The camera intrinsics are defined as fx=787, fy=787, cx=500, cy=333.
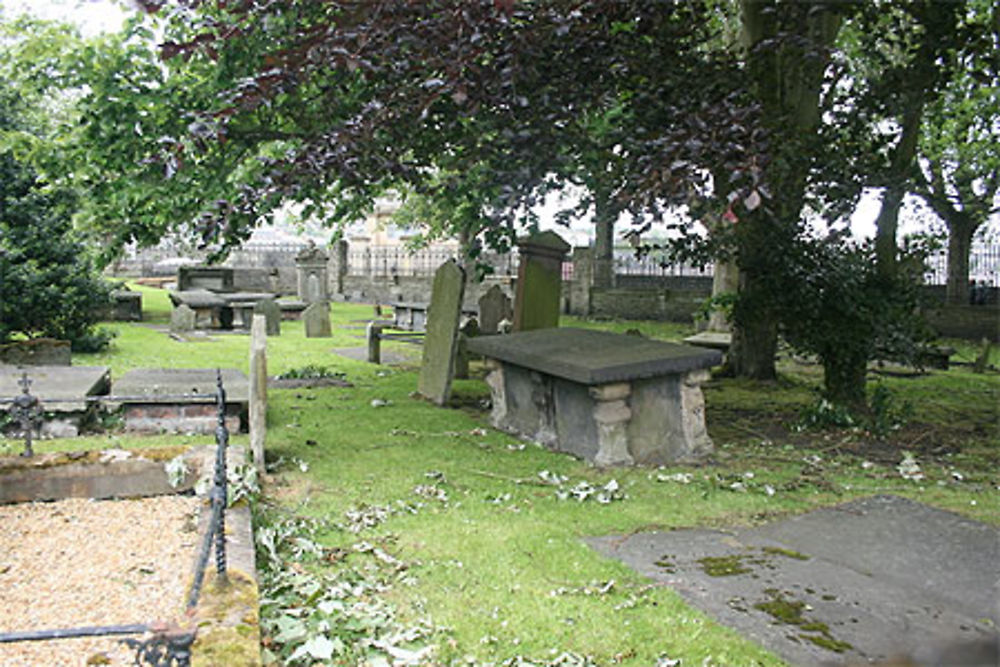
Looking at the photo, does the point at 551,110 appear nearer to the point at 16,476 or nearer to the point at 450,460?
the point at 450,460

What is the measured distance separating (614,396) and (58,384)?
5866mm

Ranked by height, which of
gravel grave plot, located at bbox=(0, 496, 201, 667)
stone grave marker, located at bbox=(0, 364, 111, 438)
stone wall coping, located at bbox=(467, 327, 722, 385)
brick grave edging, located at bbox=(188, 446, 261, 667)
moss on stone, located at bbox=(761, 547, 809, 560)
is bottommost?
gravel grave plot, located at bbox=(0, 496, 201, 667)

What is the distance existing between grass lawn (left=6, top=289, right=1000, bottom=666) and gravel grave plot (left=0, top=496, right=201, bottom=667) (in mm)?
573

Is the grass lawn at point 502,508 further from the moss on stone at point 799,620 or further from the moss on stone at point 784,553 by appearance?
the moss on stone at point 784,553

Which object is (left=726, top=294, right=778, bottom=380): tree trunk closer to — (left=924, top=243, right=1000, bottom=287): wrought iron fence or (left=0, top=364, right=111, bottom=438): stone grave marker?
(left=0, top=364, right=111, bottom=438): stone grave marker

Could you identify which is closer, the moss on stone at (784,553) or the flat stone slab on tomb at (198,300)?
the moss on stone at (784,553)

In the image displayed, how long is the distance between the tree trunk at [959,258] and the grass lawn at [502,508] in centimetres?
1218

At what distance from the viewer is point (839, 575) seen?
463cm

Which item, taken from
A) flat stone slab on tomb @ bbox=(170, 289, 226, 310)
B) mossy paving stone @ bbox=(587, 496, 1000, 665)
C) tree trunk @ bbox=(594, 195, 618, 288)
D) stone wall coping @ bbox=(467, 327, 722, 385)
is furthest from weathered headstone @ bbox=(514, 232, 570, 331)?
tree trunk @ bbox=(594, 195, 618, 288)

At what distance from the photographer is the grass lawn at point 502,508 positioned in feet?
12.5

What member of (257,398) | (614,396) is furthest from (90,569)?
(614,396)

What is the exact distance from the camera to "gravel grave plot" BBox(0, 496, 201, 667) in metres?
3.80

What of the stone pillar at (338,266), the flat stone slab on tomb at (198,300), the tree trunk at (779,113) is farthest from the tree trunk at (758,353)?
the stone pillar at (338,266)

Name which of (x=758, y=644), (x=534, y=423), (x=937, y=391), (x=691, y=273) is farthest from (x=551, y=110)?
(x=691, y=273)
